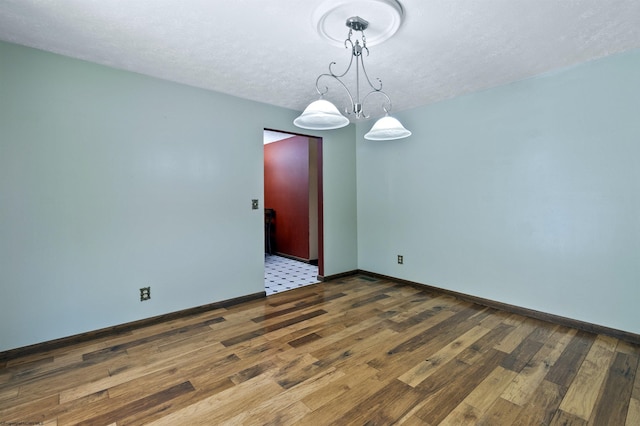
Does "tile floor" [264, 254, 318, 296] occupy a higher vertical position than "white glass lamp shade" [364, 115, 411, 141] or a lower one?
lower

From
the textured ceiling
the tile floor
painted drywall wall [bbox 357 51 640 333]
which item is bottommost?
the tile floor

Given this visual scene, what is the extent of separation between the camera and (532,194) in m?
3.00

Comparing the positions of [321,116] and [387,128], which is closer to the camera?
[321,116]

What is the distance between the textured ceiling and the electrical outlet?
2.04m

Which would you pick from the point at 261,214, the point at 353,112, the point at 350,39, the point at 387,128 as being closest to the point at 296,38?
the point at 350,39

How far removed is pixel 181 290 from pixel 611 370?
3594 millimetres

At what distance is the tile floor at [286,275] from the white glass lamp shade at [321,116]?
7.84 ft

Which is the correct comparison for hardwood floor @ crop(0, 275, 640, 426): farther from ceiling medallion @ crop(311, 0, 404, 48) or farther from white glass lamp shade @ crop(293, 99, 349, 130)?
ceiling medallion @ crop(311, 0, 404, 48)

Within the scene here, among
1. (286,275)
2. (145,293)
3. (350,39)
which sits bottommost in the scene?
(286,275)

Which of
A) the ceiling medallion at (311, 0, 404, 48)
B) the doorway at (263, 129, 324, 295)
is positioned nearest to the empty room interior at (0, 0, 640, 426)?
the ceiling medallion at (311, 0, 404, 48)

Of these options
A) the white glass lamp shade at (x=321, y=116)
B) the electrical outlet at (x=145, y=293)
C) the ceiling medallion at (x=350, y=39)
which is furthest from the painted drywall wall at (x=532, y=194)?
the electrical outlet at (x=145, y=293)

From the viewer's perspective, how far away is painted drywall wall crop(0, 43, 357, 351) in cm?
234

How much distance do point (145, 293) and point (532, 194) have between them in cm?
391

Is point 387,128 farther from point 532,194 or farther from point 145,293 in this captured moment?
point 145,293
